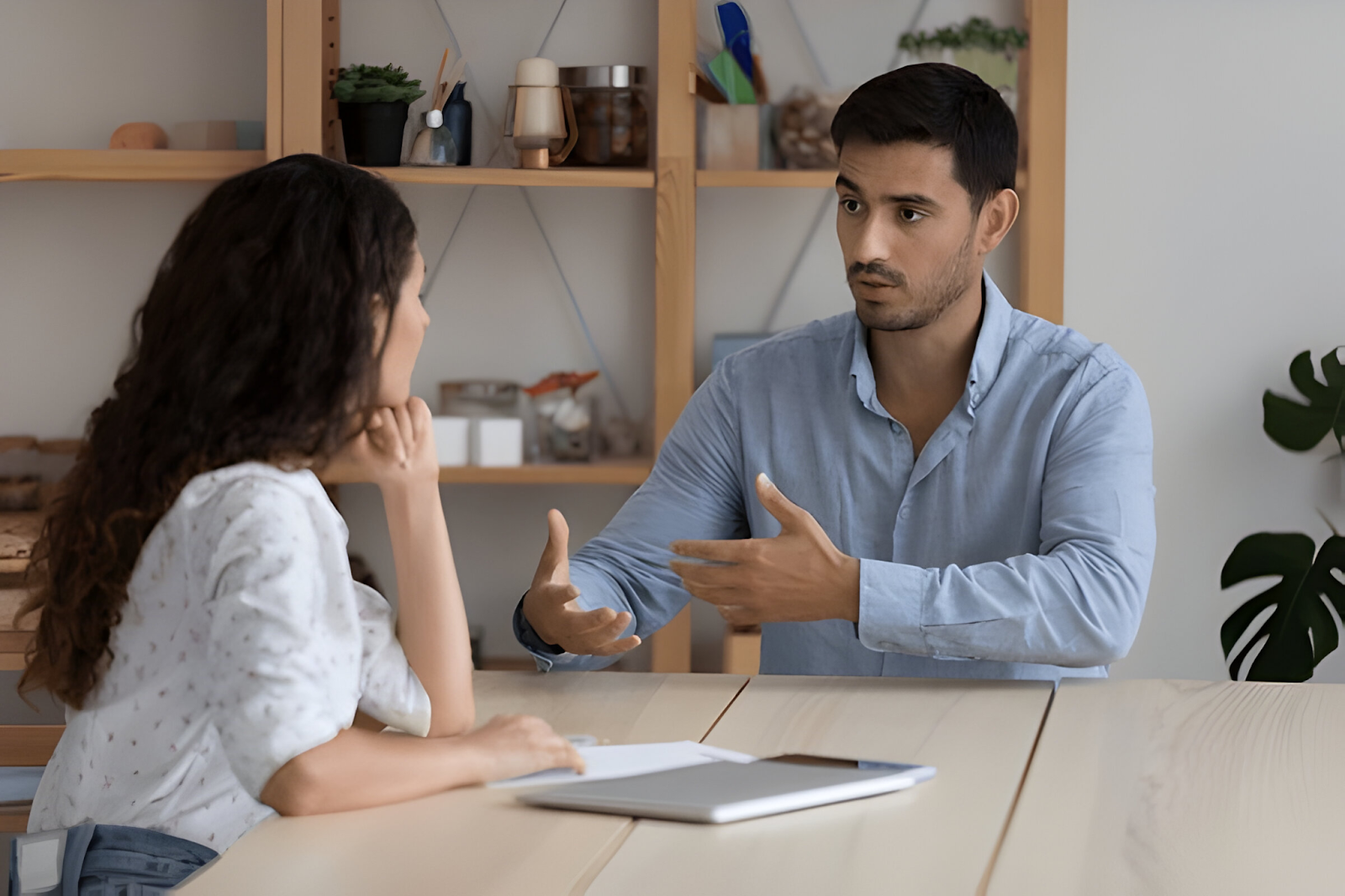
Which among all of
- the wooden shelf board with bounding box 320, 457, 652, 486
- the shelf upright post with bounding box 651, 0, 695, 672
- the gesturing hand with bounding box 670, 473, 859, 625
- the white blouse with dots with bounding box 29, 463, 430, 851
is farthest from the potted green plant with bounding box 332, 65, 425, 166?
the white blouse with dots with bounding box 29, 463, 430, 851

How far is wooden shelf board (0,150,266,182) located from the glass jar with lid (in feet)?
1.92

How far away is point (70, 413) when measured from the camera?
268cm

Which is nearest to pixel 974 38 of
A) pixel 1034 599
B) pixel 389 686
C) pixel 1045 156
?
pixel 1045 156

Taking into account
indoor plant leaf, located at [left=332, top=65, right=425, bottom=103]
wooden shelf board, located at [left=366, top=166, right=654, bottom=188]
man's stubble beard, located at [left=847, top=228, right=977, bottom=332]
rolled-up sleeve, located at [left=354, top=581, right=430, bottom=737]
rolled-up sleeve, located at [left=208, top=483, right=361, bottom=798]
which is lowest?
rolled-up sleeve, located at [left=354, top=581, right=430, bottom=737]

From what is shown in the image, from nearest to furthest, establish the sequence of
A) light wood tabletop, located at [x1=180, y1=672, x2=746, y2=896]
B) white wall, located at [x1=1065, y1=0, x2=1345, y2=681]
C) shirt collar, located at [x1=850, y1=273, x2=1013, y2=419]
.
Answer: light wood tabletop, located at [x1=180, y1=672, x2=746, y2=896]
shirt collar, located at [x1=850, y1=273, x2=1013, y2=419]
white wall, located at [x1=1065, y1=0, x2=1345, y2=681]

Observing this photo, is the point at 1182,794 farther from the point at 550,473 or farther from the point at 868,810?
the point at 550,473

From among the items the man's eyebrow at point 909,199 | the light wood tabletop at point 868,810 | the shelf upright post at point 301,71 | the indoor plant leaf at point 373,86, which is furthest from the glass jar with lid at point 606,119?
the light wood tabletop at point 868,810

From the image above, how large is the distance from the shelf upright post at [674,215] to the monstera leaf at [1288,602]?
1.00m

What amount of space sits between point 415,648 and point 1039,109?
5.94ft

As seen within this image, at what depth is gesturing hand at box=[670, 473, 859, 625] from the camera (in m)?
1.23

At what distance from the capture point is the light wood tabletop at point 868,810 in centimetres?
74

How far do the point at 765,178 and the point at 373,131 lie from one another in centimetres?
72

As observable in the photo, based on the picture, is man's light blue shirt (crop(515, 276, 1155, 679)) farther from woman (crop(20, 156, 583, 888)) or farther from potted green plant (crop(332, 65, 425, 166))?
potted green plant (crop(332, 65, 425, 166))

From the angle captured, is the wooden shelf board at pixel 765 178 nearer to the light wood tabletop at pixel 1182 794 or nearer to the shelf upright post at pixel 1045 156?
the shelf upright post at pixel 1045 156
